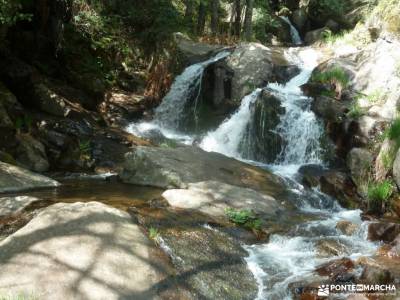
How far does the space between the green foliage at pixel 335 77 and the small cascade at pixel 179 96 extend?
3.92 metres

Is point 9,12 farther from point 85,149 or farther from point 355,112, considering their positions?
point 355,112

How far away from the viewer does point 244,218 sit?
6.31 meters

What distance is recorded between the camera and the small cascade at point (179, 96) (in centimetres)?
1415

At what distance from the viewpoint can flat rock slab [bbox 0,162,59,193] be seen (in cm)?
700

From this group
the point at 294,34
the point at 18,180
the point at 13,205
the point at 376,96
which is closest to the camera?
the point at 13,205

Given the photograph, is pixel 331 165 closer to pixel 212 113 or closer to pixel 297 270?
pixel 212 113

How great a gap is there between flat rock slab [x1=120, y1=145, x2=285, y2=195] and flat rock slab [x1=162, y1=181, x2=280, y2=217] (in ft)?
2.00

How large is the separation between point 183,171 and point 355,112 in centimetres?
453

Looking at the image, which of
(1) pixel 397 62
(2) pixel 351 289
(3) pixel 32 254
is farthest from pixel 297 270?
(1) pixel 397 62

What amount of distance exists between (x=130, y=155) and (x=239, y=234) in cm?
357

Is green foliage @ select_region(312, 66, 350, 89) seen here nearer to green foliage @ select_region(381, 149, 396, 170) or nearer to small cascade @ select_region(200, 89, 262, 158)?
small cascade @ select_region(200, 89, 262, 158)

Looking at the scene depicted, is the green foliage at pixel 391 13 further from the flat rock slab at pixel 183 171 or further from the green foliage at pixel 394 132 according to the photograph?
the flat rock slab at pixel 183 171

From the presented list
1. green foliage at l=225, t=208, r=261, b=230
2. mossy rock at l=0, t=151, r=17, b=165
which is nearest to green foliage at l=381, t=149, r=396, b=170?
green foliage at l=225, t=208, r=261, b=230

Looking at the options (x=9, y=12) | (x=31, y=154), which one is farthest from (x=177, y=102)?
(x=9, y=12)
